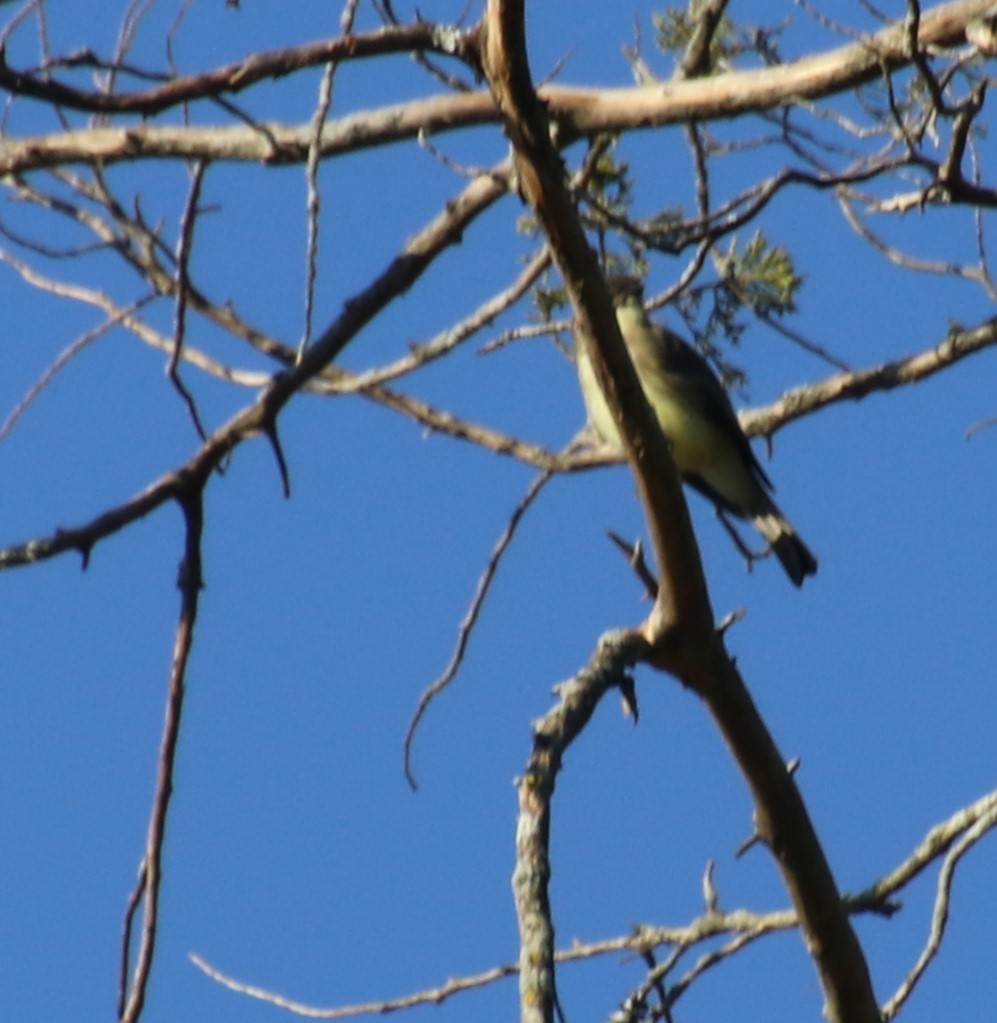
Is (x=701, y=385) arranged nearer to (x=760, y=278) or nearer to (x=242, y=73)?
(x=760, y=278)

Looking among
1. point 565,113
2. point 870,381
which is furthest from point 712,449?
point 565,113

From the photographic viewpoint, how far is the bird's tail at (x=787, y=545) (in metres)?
6.41

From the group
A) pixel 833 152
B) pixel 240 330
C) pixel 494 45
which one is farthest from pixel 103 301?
pixel 494 45

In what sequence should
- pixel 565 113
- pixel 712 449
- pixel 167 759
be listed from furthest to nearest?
pixel 712 449 → pixel 565 113 → pixel 167 759

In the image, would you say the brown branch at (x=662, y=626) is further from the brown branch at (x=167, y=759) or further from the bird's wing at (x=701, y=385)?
the bird's wing at (x=701, y=385)

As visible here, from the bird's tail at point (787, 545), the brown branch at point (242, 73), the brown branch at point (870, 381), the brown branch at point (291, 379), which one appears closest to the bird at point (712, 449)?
the bird's tail at point (787, 545)

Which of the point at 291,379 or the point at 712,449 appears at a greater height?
the point at 712,449

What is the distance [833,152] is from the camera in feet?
13.9

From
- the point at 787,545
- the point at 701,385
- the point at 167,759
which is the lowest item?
the point at 167,759

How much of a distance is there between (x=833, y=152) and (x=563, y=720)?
1.74 m

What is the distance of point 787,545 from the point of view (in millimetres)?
6516

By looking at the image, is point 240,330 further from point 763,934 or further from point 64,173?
point 763,934

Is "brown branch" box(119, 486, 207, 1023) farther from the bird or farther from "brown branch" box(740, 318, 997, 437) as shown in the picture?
the bird

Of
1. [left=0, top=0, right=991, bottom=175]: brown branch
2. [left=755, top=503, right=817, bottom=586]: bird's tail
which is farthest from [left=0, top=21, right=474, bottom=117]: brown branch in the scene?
[left=755, top=503, right=817, bottom=586]: bird's tail
